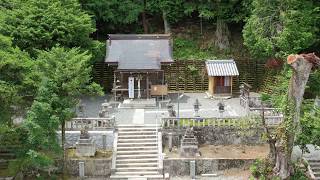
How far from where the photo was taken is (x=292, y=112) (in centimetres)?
2681

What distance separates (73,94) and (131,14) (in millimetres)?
17461

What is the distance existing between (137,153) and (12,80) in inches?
305

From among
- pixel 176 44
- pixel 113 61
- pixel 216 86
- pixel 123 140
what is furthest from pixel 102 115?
pixel 176 44

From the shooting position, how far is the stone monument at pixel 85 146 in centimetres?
3130

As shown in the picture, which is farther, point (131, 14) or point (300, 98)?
point (131, 14)

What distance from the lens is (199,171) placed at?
31062 millimetres

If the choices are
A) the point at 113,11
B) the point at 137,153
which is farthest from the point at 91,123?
the point at 113,11

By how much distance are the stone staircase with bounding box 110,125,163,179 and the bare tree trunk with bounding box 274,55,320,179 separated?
6414mm

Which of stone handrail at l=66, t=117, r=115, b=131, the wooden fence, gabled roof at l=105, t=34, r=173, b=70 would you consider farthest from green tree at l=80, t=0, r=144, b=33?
stone handrail at l=66, t=117, r=115, b=131

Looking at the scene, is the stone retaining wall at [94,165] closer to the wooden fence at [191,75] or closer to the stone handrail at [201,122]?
the stone handrail at [201,122]

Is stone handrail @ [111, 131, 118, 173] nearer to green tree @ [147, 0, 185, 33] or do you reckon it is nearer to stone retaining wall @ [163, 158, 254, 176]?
stone retaining wall @ [163, 158, 254, 176]

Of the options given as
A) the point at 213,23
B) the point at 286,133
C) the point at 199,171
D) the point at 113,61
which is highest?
the point at 213,23

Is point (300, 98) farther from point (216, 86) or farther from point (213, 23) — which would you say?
point (213, 23)

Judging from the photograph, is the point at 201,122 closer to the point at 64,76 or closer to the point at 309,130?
the point at 309,130
